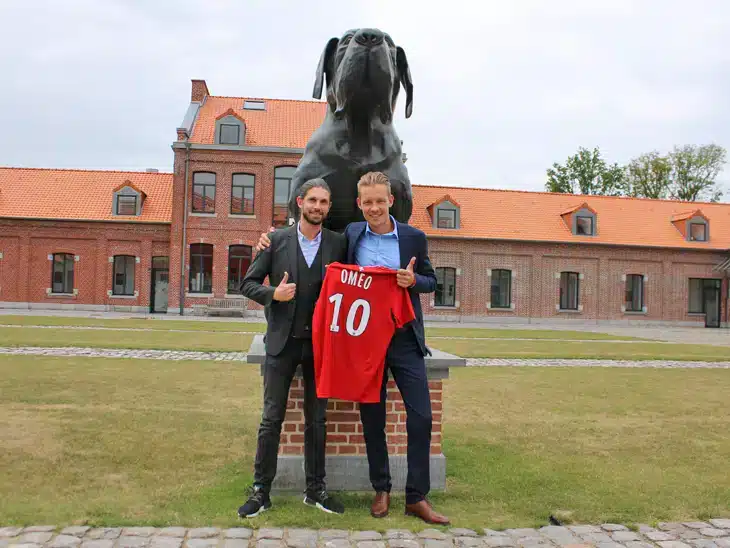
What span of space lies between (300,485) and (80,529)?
1.36 m

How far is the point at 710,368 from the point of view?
12266 millimetres

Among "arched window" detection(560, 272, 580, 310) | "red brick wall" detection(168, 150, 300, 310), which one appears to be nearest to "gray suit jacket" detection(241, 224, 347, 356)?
"red brick wall" detection(168, 150, 300, 310)

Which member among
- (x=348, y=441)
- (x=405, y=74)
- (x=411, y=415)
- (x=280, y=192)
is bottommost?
(x=348, y=441)

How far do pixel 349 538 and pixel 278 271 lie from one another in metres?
1.58

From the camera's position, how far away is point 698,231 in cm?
3312

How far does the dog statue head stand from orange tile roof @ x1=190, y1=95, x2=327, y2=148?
25191 mm

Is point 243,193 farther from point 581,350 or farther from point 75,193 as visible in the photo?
point 581,350

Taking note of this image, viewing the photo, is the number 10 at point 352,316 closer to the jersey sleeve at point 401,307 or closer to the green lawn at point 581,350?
the jersey sleeve at point 401,307

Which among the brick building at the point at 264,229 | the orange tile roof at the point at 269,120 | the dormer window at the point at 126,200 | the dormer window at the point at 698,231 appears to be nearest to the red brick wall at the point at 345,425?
the brick building at the point at 264,229

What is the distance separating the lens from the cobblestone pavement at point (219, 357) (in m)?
11.6

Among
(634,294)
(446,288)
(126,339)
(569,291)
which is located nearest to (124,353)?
(126,339)

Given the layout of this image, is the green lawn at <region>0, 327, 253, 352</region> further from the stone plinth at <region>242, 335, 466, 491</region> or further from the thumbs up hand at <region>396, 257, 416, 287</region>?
the thumbs up hand at <region>396, 257, 416, 287</region>

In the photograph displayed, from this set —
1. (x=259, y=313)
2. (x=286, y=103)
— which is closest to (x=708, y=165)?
(x=286, y=103)

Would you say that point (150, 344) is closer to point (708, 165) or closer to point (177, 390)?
point (177, 390)
